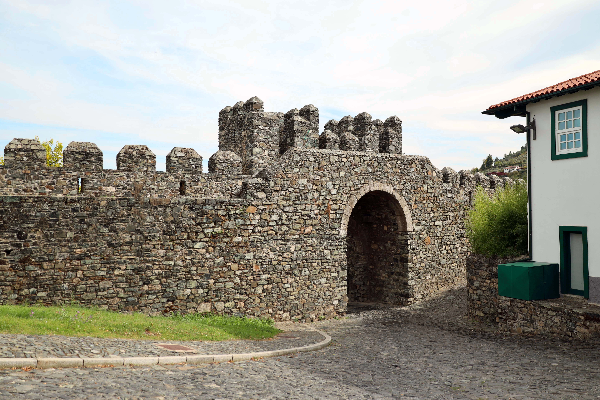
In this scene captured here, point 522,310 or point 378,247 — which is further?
point 378,247

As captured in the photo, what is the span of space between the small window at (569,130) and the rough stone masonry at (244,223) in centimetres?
516

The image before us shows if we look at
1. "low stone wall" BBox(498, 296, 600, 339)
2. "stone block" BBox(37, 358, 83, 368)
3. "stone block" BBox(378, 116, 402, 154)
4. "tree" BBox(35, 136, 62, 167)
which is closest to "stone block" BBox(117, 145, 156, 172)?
"stone block" BBox(37, 358, 83, 368)

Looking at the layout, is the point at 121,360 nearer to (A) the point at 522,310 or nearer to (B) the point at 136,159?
(B) the point at 136,159

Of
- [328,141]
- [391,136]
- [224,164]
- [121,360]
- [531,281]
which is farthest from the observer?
[391,136]

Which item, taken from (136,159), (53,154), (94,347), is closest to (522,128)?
(136,159)

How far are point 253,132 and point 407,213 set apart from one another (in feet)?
19.7

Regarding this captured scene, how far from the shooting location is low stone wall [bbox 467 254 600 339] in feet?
37.0

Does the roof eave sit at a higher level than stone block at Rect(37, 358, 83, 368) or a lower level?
higher

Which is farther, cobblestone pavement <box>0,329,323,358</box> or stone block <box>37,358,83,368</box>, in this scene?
cobblestone pavement <box>0,329,323,358</box>

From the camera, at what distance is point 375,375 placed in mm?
8336

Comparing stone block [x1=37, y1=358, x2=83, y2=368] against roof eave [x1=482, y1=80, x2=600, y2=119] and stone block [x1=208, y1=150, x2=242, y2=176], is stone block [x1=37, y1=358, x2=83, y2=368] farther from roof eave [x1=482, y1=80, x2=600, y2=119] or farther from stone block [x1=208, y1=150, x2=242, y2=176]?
roof eave [x1=482, y1=80, x2=600, y2=119]

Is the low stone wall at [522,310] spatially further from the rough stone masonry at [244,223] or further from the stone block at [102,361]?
the stone block at [102,361]

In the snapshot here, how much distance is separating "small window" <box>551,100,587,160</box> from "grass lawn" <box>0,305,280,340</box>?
28.9ft

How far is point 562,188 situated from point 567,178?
29cm
